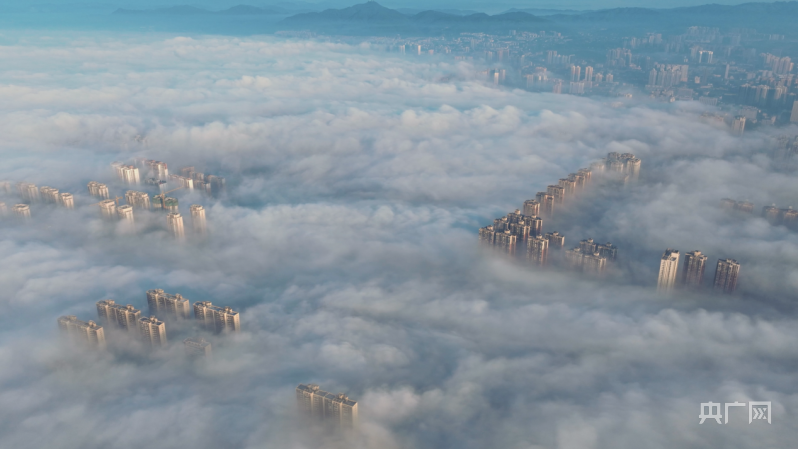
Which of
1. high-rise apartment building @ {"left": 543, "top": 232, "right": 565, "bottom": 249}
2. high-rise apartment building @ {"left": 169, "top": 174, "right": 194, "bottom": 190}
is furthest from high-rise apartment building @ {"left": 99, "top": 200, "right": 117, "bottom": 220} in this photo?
high-rise apartment building @ {"left": 543, "top": 232, "right": 565, "bottom": 249}

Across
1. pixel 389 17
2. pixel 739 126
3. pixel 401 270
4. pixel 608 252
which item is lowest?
pixel 401 270

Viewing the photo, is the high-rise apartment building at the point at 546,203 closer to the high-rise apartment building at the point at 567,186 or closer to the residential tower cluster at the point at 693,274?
the high-rise apartment building at the point at 567,186

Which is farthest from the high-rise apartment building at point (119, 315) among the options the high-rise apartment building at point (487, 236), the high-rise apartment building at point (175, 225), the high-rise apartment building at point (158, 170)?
the high-rise apartment building at point (158, 170)

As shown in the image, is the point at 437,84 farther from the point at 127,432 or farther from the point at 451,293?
the point at 127,432

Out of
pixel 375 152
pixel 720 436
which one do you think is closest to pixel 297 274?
pixel 720 436

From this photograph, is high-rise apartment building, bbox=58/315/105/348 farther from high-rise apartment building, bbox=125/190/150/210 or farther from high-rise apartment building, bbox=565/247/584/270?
high-rise apartment building, bbox=565/247/584/270

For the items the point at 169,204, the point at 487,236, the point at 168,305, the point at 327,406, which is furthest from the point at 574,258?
the point at 169,204

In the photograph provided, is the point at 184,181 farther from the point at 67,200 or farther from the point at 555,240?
the point at 555,240
